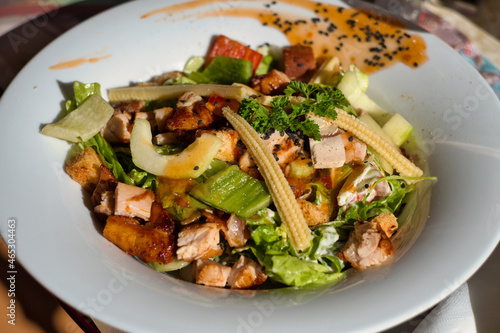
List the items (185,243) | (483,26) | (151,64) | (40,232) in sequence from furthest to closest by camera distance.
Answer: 1. (483,26)
2. (151,64)
3. (185,243)
4. (40,232)

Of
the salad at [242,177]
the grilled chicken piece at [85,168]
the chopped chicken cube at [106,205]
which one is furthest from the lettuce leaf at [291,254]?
the grilled chicken piece at [85,168]

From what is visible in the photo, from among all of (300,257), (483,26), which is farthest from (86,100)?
(483,26)

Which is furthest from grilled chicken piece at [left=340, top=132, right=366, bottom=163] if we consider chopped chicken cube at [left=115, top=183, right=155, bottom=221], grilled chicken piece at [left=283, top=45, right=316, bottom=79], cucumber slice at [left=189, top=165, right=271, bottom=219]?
chopped chicken cube at [left=115, top=183, right=155, bottom=221]

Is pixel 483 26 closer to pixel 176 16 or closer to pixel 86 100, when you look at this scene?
pixel 176 16

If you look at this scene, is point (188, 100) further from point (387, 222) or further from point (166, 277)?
point (387, 222)

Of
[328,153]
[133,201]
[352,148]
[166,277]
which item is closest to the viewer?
[166,277]

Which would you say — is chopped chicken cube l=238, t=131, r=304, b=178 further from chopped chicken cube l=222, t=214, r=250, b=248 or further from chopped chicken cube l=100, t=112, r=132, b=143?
chopped chicken cube l=100, t=112, r=132, b=143

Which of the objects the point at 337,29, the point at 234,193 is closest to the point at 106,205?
the point at 234,193
